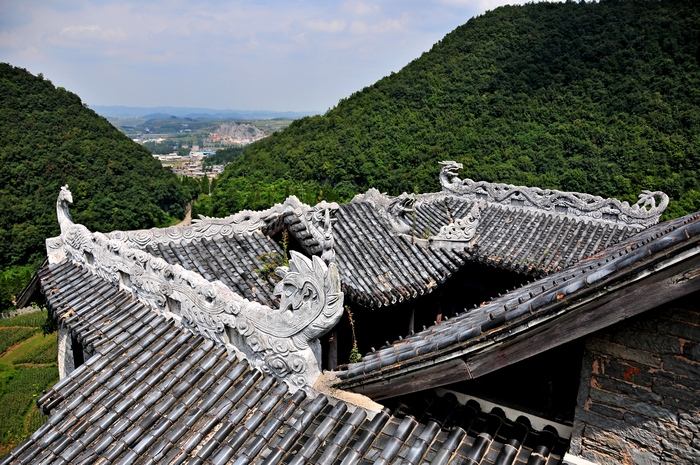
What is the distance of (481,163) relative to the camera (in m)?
44.2

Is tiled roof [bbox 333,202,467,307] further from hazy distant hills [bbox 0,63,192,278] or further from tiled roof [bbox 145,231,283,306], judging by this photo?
hazy distant hills [bbox 0,63,192,278]

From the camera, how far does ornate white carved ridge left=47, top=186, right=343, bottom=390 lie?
4.24 meters

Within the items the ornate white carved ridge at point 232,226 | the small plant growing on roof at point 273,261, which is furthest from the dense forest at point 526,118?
the small plant growing on roof at point 273,261

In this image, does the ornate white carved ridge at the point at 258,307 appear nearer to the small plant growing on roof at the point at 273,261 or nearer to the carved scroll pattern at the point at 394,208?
the small plant growing on roof at the point at 273,261

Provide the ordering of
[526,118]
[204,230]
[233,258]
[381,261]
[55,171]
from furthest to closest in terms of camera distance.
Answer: [55,171] → [526,118] → [381,261] → [204,230] → [233,258]

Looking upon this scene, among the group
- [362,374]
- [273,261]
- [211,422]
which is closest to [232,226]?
[273,261]

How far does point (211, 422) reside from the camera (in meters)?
4.53

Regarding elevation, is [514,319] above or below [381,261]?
above

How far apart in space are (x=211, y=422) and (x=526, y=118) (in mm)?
48805

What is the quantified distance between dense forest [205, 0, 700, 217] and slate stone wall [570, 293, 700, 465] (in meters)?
31.0

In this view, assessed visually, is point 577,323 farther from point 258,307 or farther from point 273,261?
point 273,261

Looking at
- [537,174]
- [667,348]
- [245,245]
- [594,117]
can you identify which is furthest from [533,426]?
[594,117]

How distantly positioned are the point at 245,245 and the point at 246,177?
5452 cm

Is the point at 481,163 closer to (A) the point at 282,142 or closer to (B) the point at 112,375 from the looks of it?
(A) the point at 282,142
